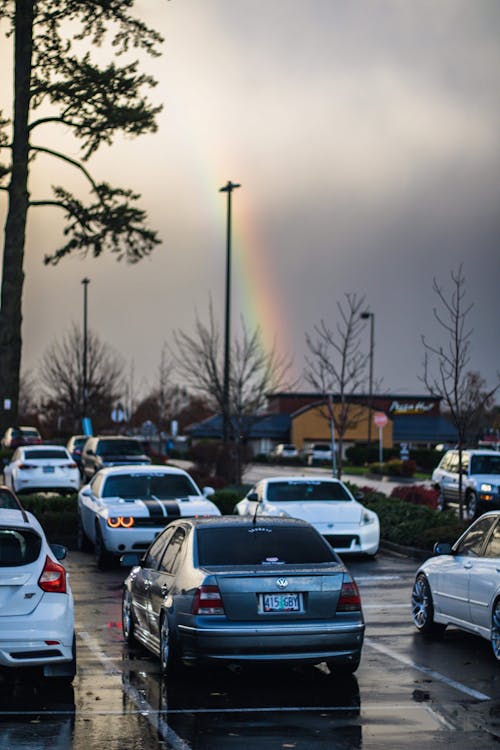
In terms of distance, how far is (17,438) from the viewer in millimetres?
49375

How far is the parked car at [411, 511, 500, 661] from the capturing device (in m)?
11.7

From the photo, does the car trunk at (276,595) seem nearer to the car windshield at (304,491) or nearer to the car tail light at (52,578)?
the car tail light at (52,578)

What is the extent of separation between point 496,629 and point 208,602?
2.91 m

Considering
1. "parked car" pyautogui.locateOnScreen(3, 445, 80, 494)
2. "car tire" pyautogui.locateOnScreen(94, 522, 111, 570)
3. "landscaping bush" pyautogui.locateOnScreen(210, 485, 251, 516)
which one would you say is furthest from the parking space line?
"parked car" pyautogui.locateOnScreen(3, 445, 80, 494)

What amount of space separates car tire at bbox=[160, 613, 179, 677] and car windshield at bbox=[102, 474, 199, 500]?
31.0ft

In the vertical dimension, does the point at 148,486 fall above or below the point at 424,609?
above

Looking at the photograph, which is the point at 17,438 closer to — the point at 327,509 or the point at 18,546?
the point at 327,509

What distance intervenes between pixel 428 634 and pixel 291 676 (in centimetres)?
286

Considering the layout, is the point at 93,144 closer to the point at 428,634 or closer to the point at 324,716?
the point at 428,634

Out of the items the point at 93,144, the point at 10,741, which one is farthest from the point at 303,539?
the point at 93,144

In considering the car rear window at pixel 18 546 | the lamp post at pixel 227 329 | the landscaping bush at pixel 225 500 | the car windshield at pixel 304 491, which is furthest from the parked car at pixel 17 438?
the car rear window at pixel 18 546

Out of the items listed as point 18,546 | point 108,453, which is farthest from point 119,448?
point 18,546

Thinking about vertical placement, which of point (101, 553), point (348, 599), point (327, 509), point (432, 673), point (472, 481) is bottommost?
point (432, 673)

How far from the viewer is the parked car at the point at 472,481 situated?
31.1m
